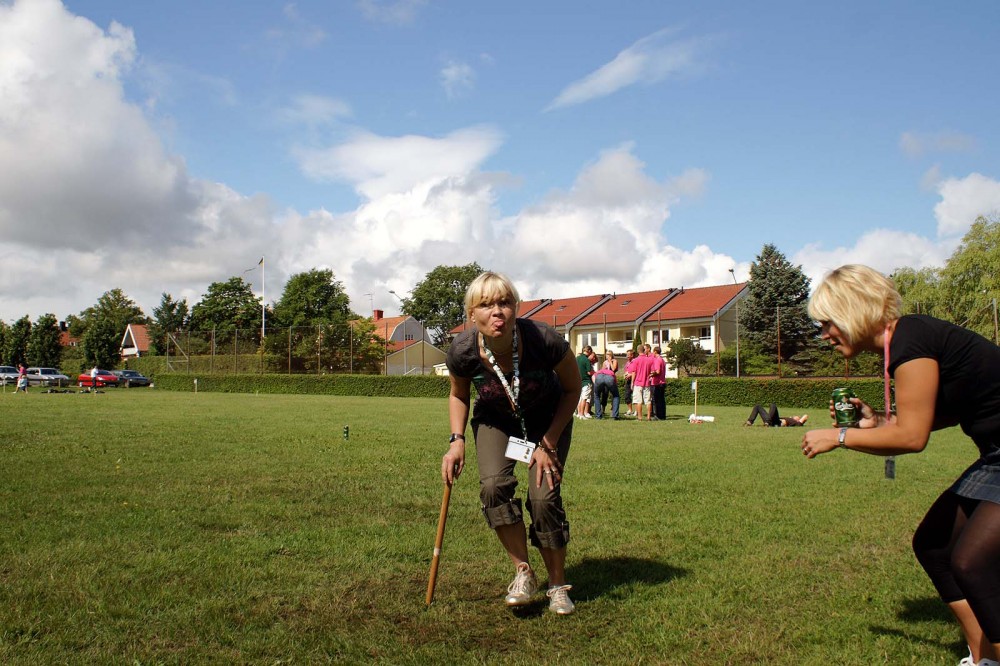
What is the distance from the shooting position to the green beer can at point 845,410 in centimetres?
333

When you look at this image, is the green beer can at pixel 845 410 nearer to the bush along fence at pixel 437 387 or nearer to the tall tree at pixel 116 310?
the bush along fence at pixel 437 387

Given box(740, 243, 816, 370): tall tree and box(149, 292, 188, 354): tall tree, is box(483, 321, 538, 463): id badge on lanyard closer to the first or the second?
box(740, 243, 816, 370): tall tree

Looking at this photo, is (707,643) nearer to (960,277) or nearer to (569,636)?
Result: (569,636)

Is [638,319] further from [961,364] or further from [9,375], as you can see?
[961,364]

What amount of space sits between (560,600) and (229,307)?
8906cm

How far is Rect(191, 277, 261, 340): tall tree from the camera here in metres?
87.1

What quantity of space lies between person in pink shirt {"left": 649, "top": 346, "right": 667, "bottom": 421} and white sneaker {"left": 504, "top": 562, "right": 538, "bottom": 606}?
581 inches

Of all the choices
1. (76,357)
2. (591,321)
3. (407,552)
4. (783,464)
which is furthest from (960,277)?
(76,357)

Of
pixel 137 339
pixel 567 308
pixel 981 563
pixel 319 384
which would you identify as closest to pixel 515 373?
pixel 981 563

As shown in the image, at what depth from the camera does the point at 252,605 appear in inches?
157

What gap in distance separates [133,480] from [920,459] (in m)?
9.34

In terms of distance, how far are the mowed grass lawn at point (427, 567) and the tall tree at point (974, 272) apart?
112 ft

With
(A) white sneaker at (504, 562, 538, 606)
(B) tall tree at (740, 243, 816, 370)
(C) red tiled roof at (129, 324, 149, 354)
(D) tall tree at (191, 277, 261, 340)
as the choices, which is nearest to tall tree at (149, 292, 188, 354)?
(C) red tiled roof at (129, 324, 149, 354)

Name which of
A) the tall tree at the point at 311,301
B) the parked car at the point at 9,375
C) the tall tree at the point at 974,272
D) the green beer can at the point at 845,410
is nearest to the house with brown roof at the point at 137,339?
the tall tree at the point at 311,301
